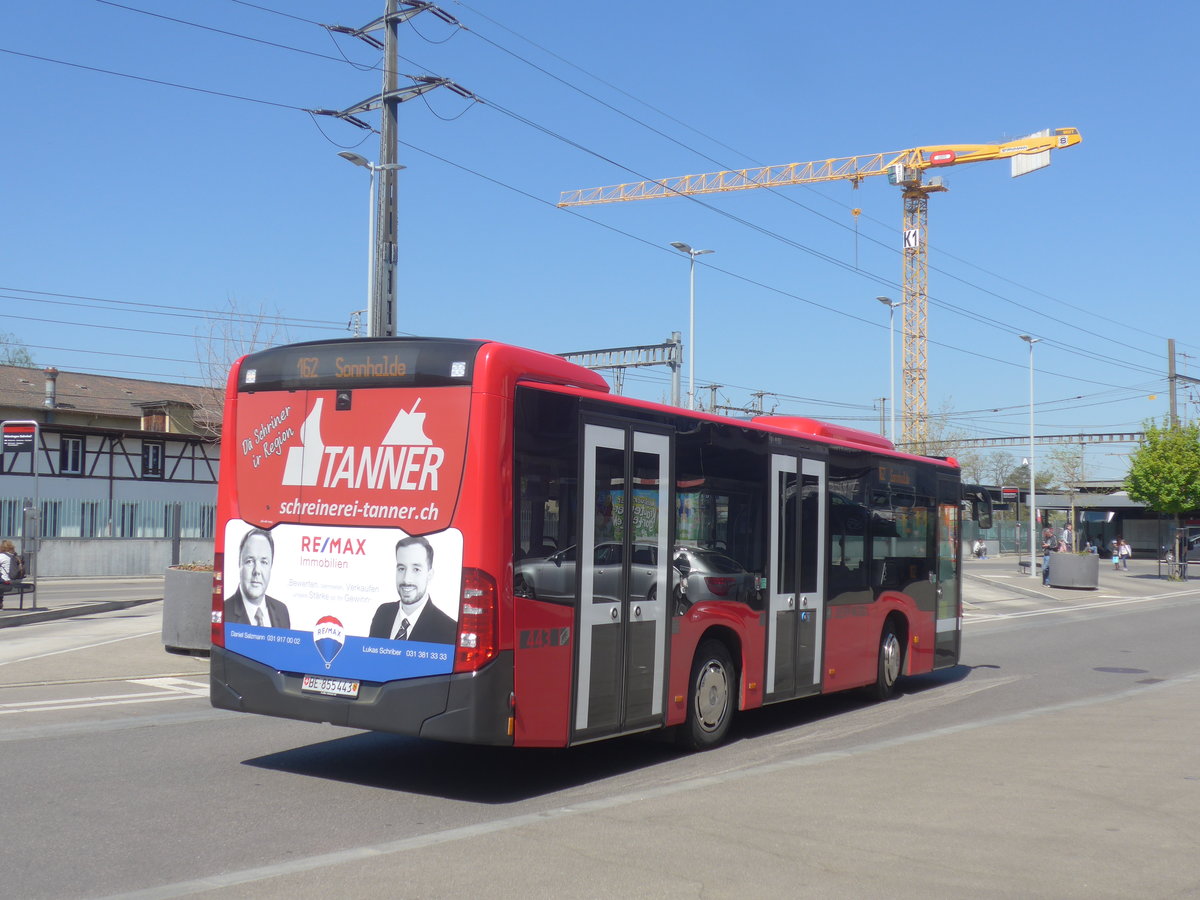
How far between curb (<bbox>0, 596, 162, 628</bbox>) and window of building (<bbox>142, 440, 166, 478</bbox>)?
24893 millimetres

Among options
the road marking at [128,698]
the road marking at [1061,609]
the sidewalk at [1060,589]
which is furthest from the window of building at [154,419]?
the road marking at [128,698]

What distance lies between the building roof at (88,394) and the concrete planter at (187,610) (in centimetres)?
3906

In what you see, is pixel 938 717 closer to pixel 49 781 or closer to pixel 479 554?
pixel 479 554

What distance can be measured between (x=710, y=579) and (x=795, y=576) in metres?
1.66

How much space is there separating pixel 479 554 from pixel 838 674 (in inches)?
232

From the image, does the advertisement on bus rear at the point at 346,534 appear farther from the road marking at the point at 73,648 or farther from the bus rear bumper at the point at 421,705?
the road marking at the point at 73,648

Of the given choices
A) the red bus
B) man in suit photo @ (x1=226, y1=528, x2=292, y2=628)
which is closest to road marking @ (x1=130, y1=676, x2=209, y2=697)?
the red bus

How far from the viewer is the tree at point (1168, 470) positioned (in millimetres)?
46812

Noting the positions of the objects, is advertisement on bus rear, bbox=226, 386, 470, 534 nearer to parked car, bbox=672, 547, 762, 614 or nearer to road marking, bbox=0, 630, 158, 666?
parked car, bbox=672, 547, 762, 614

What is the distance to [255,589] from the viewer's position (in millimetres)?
8359

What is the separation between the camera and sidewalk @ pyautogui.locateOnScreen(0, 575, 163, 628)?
20014mm

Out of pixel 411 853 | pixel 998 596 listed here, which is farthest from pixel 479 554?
pixel 998 596

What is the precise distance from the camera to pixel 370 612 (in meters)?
7.78

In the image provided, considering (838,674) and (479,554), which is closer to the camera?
(479,554)
